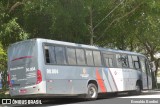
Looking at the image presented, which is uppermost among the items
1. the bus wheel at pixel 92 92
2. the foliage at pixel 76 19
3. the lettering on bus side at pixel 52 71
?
the foliage at pixel 76 19

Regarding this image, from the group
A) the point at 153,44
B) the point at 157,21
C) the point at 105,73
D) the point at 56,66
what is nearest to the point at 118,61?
the point at 105,73

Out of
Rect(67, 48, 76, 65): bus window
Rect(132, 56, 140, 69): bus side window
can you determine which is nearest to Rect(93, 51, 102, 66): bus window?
Rect(67, 48, 76, 65): bus window

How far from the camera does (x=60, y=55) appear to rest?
1697 centimetres

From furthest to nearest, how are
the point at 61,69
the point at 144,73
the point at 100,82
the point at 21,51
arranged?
the point at 144,73 → the point at 100,82 → the point at 61,69 → the point at 21,51

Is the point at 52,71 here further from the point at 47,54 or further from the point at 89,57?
the point at 89,57

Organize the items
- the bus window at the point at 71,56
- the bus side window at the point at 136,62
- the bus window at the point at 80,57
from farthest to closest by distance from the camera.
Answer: the bus side window at the point at 136,62 < the bus window at the point at 80,57 < the bus window at the point at 71,56

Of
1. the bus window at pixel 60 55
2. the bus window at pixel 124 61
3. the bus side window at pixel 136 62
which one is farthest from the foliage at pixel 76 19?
the bus window at pixel 60 55

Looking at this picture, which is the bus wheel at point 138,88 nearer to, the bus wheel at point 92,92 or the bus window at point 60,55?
the bus wheel at point 92,92

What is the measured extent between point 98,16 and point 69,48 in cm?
812

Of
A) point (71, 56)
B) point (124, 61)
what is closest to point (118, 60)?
point (124, 61)

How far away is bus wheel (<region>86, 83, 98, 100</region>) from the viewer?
60.8 ft

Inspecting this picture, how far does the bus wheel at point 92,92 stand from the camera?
60.8ft

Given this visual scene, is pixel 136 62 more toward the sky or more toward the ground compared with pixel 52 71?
more toward the sky

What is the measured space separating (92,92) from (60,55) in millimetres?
3169
